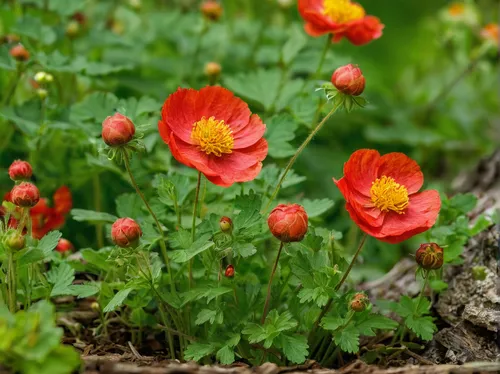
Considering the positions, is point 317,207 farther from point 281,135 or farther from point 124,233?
point 124,233

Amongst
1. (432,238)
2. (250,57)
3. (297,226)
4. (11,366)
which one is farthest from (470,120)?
(11,366)

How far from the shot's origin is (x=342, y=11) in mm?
1769

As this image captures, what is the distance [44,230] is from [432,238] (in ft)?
3.09

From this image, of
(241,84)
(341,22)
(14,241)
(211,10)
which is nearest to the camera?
(14,241)

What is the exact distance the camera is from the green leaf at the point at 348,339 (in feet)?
4.36

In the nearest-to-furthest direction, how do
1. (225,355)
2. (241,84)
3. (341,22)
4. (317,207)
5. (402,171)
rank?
(225,355)
(402,171)
(317,207)
(341,22)
(241,84)

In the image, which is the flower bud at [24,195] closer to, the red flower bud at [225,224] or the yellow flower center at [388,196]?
the red flower bud at [225,224]

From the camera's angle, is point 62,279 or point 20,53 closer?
point 62,279

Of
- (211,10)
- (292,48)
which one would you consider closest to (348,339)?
(292,48)

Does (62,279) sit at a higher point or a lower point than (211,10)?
lower

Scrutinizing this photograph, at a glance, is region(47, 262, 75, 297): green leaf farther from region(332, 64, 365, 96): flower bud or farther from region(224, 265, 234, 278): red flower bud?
region(332, 64, 365, 96): flower bud

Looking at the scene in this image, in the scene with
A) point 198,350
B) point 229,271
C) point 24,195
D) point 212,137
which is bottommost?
point 198,350

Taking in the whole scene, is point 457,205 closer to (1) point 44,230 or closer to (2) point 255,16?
(1) point 44,230

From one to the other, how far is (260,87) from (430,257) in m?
0.79
